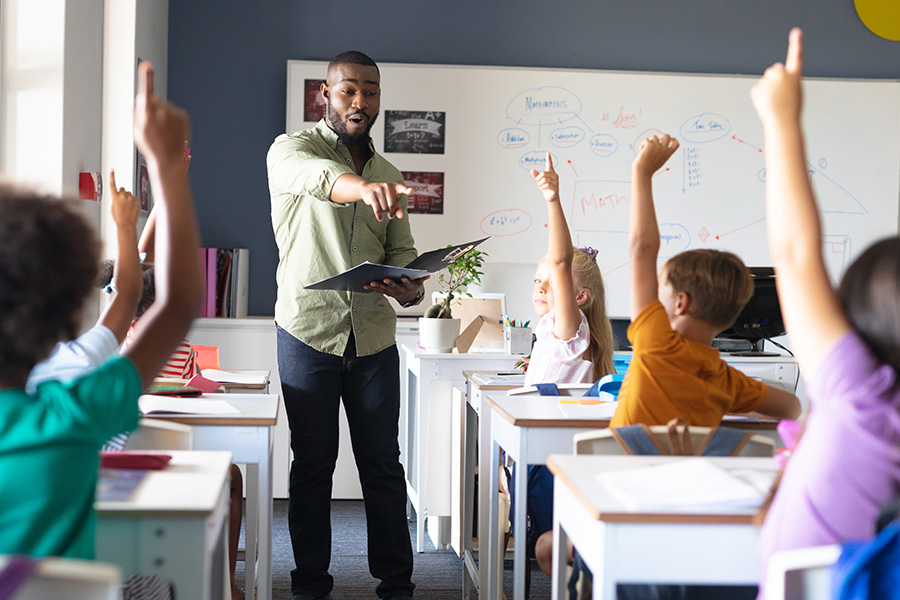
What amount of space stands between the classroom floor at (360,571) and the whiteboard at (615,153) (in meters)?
1.63

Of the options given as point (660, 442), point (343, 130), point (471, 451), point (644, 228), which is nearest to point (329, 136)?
point (343, 130)

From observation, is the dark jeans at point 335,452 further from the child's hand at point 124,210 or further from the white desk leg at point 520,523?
the child's hand at point 124,210

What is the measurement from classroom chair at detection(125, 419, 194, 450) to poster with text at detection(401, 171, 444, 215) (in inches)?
113

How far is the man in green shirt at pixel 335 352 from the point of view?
2482mm

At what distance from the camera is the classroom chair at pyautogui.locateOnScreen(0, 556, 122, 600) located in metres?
0.73

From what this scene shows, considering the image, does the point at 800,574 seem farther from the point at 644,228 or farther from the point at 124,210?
the point at 124,210

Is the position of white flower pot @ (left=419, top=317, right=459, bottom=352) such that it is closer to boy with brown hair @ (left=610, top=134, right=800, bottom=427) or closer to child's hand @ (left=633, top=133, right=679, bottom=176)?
boy with brown hair @ (left=610, top=134, right=800, bottom=427)

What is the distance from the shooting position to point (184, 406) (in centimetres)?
199

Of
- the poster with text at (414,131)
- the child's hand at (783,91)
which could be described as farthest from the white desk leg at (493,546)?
the poster with text at (414,131)

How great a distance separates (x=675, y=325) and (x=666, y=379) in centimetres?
16

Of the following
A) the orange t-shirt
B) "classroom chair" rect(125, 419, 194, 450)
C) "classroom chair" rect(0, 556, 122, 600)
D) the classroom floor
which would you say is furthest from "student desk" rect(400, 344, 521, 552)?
"classroom chair" rect(0, 556, 122, 600)

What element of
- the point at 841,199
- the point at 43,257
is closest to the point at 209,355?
the point at 43,257

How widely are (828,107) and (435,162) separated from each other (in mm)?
2131

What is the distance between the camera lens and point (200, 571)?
1.17 metres
